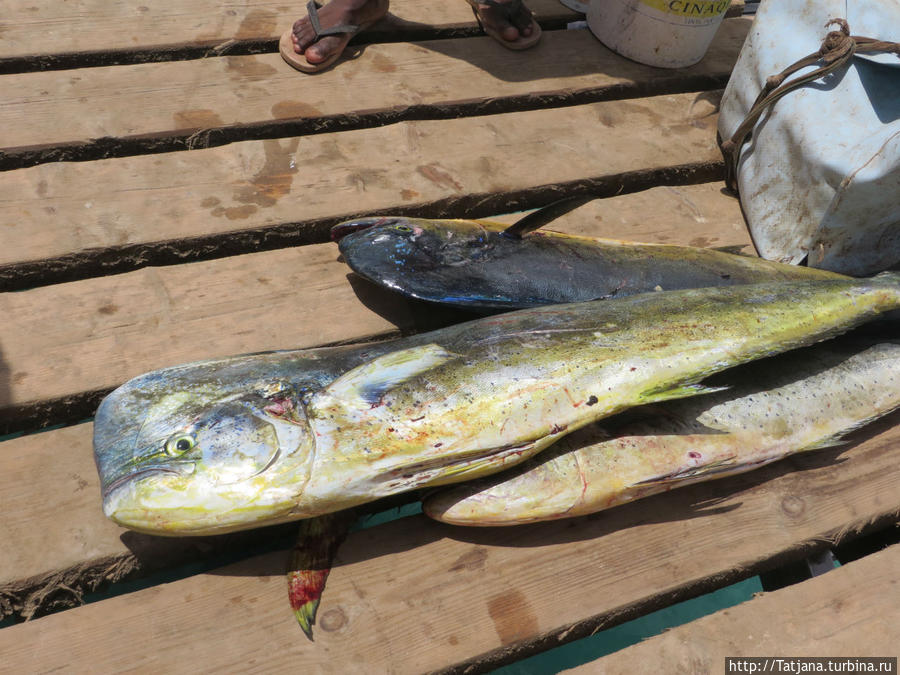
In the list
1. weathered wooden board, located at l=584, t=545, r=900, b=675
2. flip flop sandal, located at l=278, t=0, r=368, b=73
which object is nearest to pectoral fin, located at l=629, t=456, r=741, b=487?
weathered wooden board, located at l=584, t=545, r=900, b=675

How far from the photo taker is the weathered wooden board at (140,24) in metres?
3.25

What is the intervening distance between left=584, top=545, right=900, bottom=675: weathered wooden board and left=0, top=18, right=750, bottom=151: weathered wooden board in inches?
99.5

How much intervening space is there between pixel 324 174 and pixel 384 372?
1413 millimetres

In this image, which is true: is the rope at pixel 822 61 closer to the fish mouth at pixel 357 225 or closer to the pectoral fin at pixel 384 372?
the fish mouth at pixel 357 225

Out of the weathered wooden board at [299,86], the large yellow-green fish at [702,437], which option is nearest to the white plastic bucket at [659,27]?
the weathered wooden board at [299,86]

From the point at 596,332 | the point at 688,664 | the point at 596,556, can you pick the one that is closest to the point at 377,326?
Answer: the point at 596,332

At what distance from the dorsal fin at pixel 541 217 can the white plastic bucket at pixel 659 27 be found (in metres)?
1.90

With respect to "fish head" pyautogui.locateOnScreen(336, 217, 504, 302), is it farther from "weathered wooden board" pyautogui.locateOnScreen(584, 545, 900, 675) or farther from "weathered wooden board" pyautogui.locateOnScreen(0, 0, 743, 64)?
"weathered wooden board" pyautogui.locateOnScreen(0, 0, 743, 64)

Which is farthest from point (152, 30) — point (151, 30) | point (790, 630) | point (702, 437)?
point (790, 630)

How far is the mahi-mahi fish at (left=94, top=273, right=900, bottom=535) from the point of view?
1.52 metres

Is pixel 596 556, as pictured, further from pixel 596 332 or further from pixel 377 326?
pixel 377 326

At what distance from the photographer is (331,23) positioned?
339 centimetres

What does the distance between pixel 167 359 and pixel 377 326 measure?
0.70m

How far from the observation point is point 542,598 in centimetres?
179
